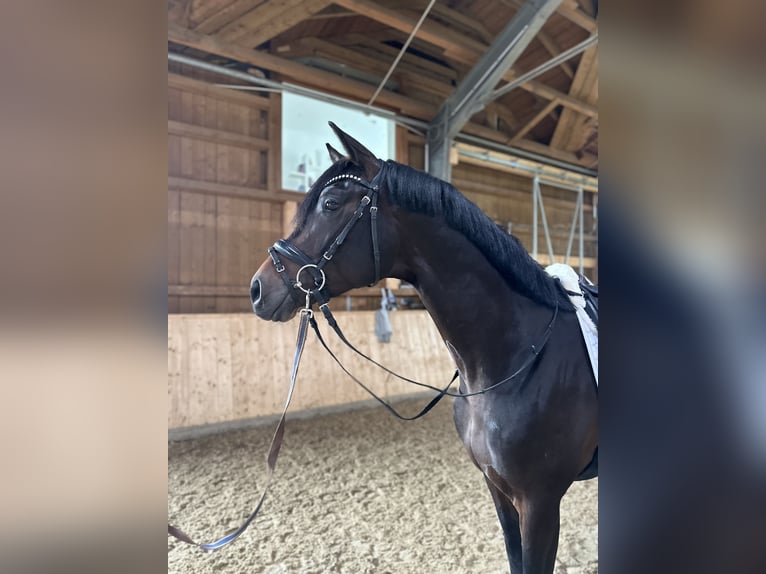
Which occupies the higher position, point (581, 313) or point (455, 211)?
point (455, 211)

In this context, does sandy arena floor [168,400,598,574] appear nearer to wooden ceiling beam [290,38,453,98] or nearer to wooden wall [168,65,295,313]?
wooden wall [168,65,295,313]

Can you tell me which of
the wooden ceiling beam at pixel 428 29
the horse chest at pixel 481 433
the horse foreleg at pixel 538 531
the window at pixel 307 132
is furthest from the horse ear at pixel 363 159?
the window at pixel 307 132

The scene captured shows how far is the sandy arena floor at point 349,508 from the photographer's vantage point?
220cm

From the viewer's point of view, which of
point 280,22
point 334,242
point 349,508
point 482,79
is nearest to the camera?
point 334,242

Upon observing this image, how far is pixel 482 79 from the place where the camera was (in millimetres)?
5531

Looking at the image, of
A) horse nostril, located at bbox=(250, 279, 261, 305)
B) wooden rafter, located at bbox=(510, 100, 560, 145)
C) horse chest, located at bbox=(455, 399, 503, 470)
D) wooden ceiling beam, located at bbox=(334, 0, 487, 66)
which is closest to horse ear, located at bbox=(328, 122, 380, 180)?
horse nostril, located at bbox=(250, 279, 261, 305)

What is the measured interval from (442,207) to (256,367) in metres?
3.76

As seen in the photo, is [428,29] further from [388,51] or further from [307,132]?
[307,132]

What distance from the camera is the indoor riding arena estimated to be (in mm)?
1343
